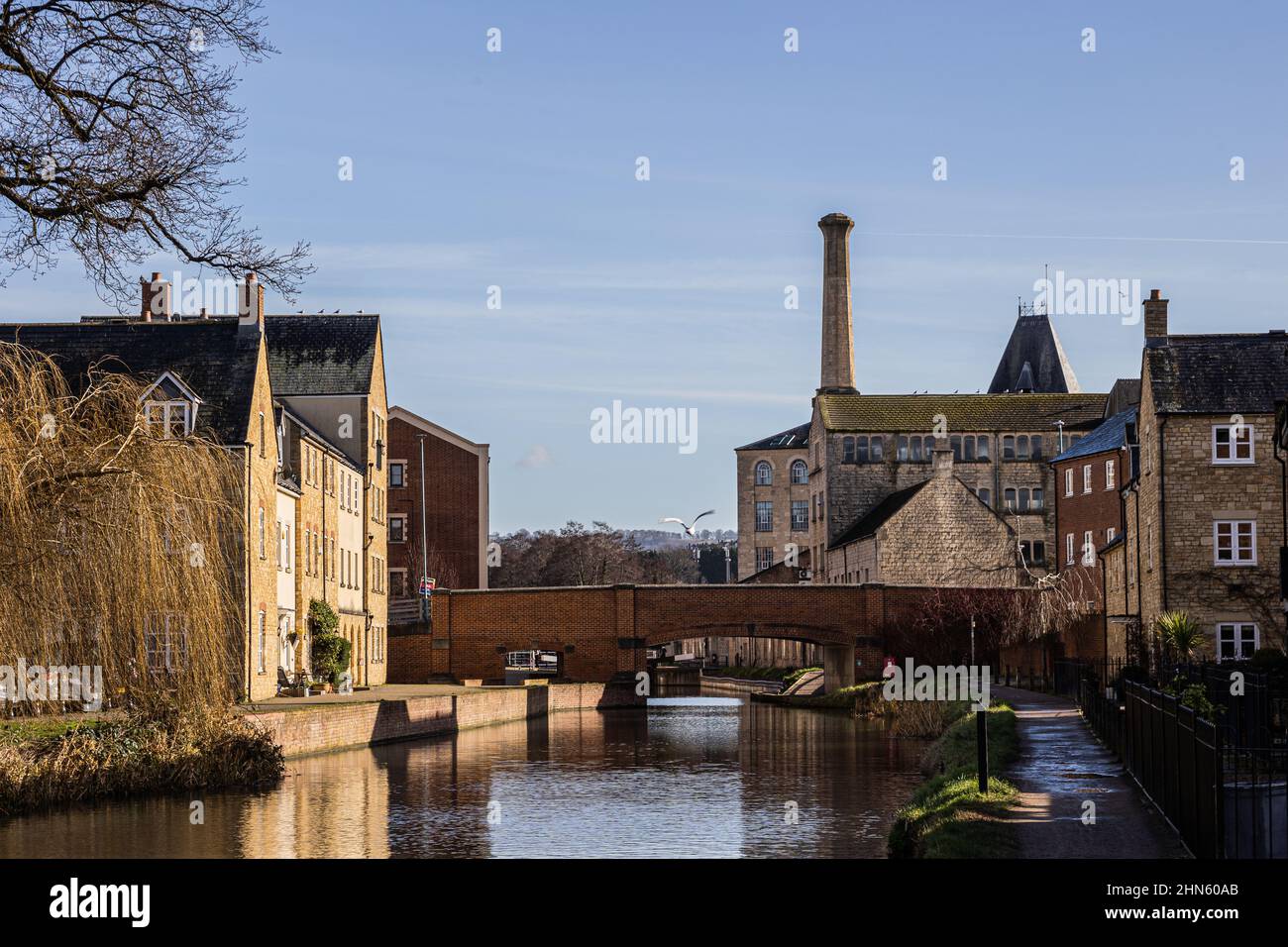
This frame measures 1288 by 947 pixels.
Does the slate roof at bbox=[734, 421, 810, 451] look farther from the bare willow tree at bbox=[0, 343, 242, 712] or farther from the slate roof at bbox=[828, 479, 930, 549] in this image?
the bare willow tree at bbox=[0, 343, 242, 712]

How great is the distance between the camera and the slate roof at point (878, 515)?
75.6 meters

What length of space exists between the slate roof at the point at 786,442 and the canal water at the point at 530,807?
68.7 metres

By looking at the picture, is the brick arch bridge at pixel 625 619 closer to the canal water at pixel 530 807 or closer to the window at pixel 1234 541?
the canal water at pixel 530 807

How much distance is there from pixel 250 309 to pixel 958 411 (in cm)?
Result: 5024

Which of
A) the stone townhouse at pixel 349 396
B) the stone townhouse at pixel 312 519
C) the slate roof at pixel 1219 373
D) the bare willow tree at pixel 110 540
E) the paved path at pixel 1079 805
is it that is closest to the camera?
the paved path at pixel 1079 805

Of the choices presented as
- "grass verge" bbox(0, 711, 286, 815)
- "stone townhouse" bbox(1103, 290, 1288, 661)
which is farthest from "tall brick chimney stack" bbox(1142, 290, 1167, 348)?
"grass verge" bbox(0, 711, 286, 815)

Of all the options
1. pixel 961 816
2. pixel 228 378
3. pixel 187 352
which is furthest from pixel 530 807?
pixel 187 352

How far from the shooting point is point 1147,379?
44.0 m

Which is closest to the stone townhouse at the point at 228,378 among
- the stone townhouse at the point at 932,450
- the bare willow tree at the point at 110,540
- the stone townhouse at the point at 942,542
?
the bare willow tree at the point at 110,540
